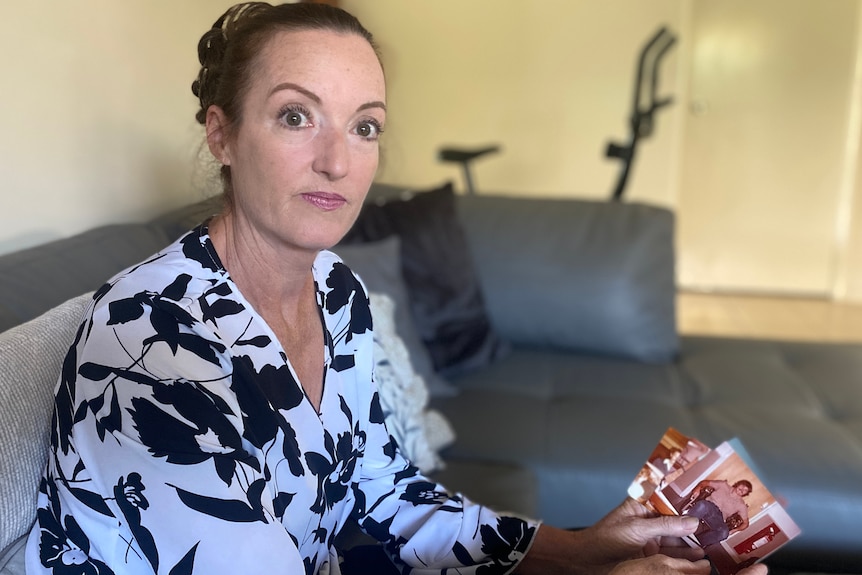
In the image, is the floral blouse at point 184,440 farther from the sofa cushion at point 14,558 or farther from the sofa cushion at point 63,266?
the sofa cushion at point 63,266

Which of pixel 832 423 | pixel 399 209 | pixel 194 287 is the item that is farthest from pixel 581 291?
pixel 194 287

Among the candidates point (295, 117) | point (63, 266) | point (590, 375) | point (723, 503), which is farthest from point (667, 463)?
point (590, 375)

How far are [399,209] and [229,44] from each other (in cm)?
116

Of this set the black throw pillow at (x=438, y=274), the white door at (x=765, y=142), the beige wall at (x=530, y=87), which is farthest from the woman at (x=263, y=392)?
the white door at (x=765, y=142)

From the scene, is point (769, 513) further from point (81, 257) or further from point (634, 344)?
point (634, 344)

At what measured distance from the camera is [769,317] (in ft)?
12.9

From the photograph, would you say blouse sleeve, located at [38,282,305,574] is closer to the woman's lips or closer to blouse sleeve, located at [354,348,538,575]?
the woman's lips

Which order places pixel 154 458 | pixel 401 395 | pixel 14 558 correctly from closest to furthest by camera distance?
pixel 154 458
pixel 14 558
pixel 401 395

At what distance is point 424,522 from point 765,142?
376 centimetres

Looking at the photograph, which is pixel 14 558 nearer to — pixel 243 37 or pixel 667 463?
pixel 243 37

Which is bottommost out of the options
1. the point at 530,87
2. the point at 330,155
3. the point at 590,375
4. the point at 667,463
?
the point at 590,375

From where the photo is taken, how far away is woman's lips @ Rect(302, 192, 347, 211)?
2.76ft

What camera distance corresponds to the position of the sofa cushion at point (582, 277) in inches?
84.7

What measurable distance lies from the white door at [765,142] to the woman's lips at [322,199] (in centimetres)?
376
